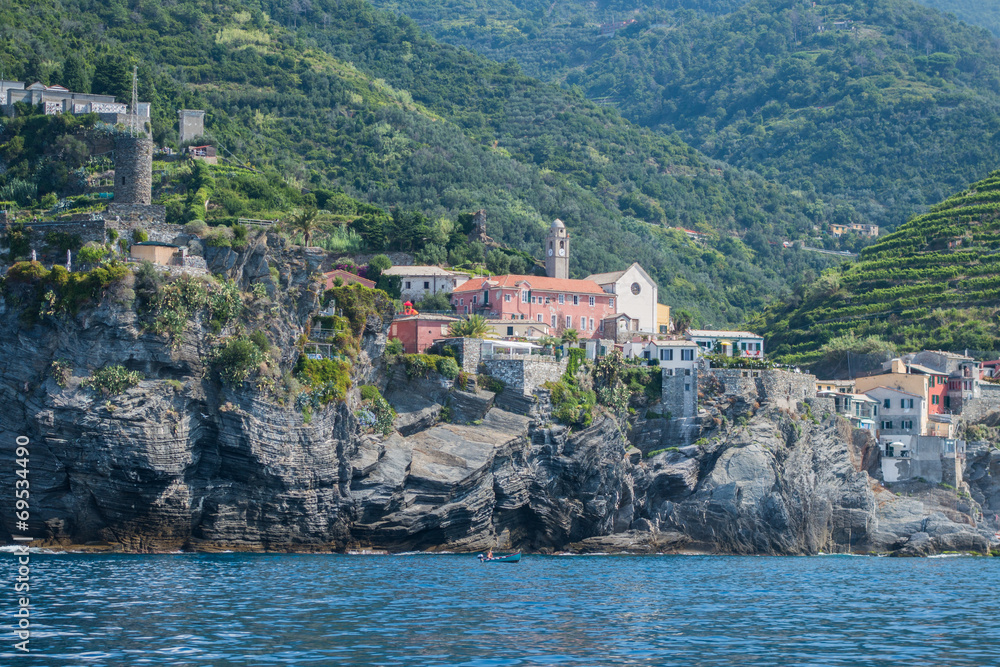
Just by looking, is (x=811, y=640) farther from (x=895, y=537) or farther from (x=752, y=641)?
(x=895, y=537)

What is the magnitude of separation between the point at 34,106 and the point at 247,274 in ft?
119

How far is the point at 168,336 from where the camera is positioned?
65312 millimetres

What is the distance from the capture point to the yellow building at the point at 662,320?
10544 centimetres

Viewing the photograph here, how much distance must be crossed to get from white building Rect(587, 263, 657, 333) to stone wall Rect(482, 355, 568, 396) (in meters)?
20.7

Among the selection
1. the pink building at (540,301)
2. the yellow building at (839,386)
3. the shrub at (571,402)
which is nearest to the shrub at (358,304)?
the shrub at (571,402)

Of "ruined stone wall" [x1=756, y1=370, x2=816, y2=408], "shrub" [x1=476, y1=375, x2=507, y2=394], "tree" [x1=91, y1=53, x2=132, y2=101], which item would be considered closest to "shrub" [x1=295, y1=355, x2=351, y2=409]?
"shrub" [x1=476, y1=375, x2=507, y2=394]

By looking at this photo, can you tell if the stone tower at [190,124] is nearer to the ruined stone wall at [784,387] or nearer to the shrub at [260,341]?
the shrub at [260,341]

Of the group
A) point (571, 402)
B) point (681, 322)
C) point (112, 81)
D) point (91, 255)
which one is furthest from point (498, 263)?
point (91, 255)

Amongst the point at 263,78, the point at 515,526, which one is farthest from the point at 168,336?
the point at 263,78

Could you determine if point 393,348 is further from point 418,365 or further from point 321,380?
point 321,380

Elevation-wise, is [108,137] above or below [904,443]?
above

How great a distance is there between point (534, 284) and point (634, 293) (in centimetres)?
1059

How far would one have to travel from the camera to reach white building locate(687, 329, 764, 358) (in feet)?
337

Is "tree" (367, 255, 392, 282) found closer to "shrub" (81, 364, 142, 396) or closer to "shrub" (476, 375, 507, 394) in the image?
"shrub" (476, 375, 507, 394)
